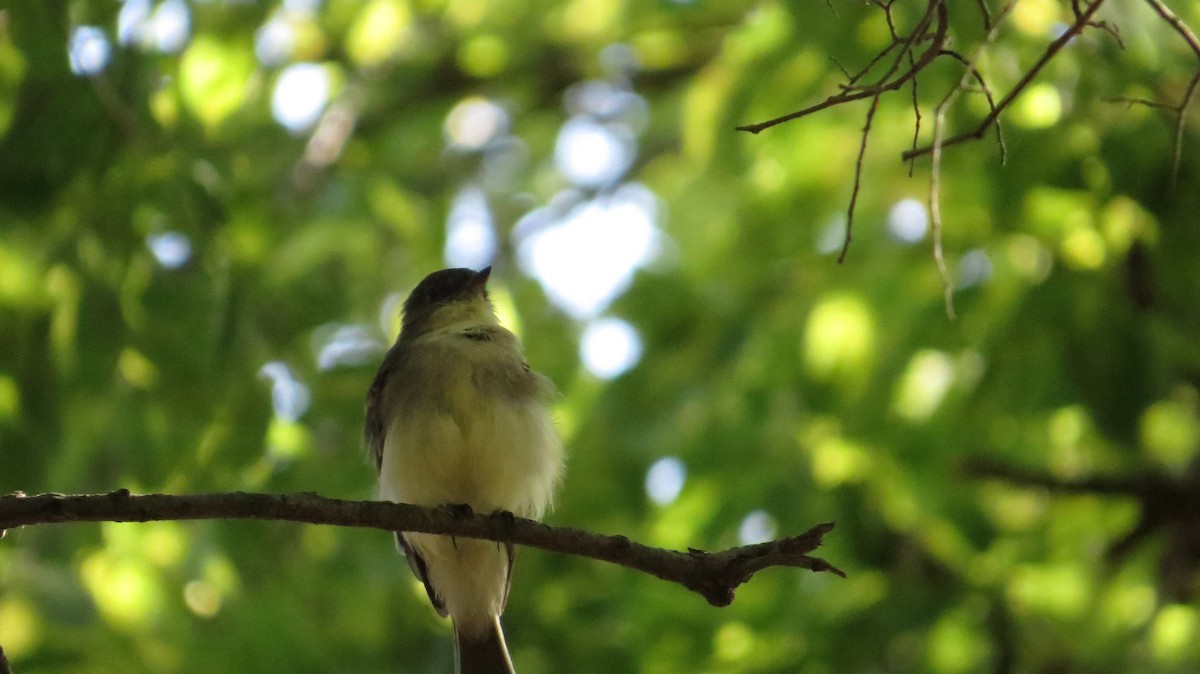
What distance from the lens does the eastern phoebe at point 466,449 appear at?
4820mm

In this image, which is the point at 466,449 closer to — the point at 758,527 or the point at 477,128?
the point at 758,527

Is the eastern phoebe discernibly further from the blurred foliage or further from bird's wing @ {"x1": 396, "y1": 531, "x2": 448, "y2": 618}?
the blurred foliage

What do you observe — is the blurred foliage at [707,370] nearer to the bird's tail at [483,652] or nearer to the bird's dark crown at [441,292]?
the bird's dark crown at [441,292]

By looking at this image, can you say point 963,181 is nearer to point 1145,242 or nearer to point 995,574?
point 1145,242

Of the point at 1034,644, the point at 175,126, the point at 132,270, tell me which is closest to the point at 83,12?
the point at 175,126

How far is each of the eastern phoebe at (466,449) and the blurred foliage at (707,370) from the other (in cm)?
63

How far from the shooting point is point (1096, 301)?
206 inches

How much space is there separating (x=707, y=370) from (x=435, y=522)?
3.07 m

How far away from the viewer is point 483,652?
5.41 m

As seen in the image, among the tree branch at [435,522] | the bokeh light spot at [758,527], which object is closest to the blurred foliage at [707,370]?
the bokeh light spot at [758,527]

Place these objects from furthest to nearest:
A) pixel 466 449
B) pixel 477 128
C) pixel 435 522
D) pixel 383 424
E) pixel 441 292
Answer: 1. pixel 477 128
2. pixel 441 292
3. pixel 383 424
4. pixel 466 449
5. pixel 435 522

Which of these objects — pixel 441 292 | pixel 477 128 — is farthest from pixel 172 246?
pixel 477 128

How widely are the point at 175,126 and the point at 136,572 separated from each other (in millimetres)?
2559

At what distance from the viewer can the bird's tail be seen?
5363mm
